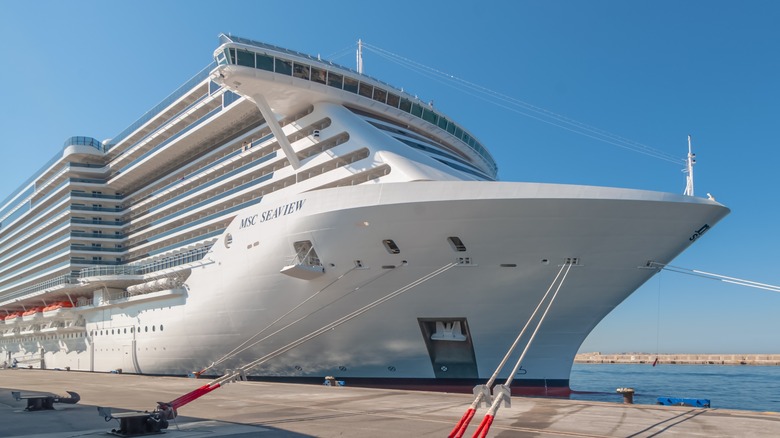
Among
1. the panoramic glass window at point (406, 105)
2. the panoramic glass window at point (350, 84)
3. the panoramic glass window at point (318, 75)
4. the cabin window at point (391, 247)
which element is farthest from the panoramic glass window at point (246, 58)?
the cabin window at point (391, 247)

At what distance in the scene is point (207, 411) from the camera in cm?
1197

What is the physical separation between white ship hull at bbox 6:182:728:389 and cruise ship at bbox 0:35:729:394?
0.05 metres

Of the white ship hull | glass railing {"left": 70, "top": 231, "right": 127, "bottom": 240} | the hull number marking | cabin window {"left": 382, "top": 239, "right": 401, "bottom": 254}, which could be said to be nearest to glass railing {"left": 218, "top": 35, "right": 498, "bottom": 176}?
the white ship hull

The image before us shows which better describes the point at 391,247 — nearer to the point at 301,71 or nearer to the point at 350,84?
the point at 350,84

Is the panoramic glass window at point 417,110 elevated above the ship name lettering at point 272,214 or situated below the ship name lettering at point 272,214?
above

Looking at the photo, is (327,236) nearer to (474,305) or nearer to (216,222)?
(474,305)

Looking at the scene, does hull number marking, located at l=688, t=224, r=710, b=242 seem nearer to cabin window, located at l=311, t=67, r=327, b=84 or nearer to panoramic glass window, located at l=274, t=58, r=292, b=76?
cabin window, located at l=311, t=67, r=327, b=84

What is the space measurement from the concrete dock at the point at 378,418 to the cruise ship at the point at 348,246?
2.32 metres

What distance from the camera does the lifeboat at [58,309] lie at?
32312 mm

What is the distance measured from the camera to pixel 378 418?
10133 millimetres

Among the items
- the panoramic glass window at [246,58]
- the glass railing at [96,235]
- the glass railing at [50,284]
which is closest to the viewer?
the panoramic glass window at [246,58]

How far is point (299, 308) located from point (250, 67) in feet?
28.3

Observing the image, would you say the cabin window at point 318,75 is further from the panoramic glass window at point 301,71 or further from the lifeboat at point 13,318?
the lifeboat at point 13,318

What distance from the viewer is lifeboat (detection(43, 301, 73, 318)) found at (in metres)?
32.3
